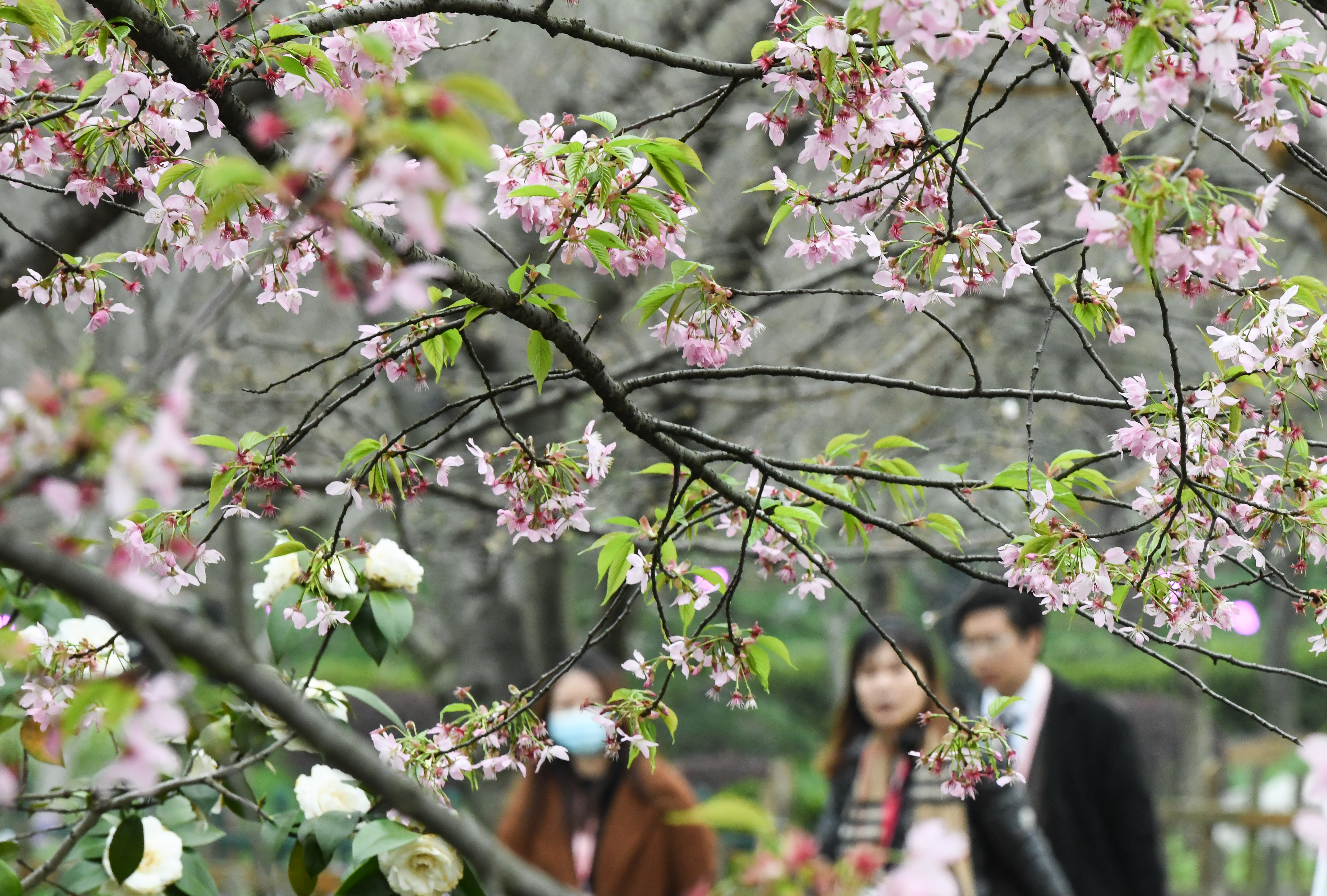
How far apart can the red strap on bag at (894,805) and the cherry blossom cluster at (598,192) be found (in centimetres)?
252

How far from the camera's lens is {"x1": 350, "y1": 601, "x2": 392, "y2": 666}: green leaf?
1852mm

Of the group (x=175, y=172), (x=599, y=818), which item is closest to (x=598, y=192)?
(x=175, y=172)

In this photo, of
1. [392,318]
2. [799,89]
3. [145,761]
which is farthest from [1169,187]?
[392,318]

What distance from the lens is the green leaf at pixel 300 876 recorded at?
1.65 meters

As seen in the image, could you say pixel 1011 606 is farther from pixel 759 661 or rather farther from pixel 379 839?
pixel 379 839

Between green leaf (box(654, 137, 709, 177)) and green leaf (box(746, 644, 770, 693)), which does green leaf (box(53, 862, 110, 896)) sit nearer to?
green leaf (box(746, 644, 770, 693))

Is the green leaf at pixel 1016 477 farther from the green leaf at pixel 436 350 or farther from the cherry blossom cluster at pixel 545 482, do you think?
the green leaf at pixel 436 350

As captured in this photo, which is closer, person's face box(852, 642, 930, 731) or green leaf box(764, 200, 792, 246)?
green leaf box(764, 200, 792, 246)

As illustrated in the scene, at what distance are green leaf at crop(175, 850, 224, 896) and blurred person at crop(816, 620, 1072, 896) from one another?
6.81 feet

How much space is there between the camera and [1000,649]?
3977 mm

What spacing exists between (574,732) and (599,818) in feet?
1.07

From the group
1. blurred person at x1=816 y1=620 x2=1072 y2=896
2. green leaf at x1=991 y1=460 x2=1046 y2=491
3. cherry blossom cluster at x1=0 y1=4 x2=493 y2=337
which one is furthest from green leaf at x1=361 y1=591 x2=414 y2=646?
blurred person at x1=816 y1=620 x2=1072 y2=896

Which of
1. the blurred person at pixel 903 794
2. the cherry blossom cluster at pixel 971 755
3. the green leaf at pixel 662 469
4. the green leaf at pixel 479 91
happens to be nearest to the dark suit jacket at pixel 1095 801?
the blurred person at pixel 903 794

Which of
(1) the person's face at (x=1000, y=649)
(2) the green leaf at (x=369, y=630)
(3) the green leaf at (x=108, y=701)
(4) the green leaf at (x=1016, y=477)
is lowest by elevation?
(3) the green leaf at (x=108, y=701)
